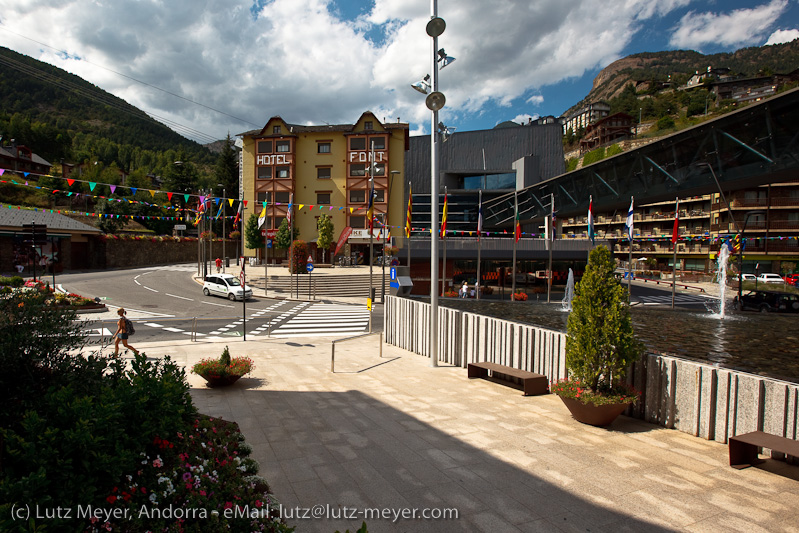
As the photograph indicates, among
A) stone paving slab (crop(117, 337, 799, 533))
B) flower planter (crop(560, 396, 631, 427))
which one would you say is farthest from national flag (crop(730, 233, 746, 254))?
flower planter (crop(560, 396, 631, 427))

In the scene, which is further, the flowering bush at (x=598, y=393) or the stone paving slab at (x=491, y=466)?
the flowering bush at (x=598, y=393)

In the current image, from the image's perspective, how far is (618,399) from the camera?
7.28 metres

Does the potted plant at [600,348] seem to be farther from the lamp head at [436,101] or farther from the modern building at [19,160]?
the modern building at [19,160]

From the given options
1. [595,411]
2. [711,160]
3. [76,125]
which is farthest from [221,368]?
[76,125]

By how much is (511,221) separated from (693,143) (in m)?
31.8

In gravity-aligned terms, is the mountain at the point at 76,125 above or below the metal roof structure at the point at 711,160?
above

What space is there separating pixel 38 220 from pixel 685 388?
53.1 metres

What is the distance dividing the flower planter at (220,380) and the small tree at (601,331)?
7306mm

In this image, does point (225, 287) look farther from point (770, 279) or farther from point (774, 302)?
point (770, 279)

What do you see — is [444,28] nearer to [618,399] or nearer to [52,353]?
[618,399]

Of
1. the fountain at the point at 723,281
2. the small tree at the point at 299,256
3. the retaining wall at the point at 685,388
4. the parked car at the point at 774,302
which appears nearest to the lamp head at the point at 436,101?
the retaining wall at the point at 685,388

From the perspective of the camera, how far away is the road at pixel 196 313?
67.8 ft

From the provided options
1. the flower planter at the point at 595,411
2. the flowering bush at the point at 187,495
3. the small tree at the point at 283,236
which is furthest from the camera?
the small tree at the point at 283,236

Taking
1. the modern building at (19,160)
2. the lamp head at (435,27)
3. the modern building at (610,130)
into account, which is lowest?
the lamp head at (435,27)
